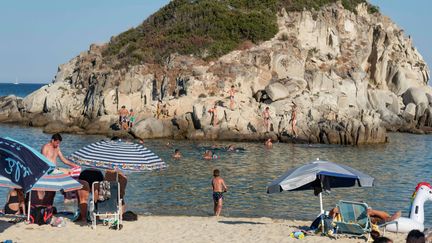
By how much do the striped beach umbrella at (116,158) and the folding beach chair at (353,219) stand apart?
4043 mm

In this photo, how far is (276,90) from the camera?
43.2m

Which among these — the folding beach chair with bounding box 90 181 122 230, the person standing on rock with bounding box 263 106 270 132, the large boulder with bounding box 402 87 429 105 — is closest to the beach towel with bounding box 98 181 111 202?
the folding beach chair with bounding box 90 181 122 230

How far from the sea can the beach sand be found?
2.53 meters

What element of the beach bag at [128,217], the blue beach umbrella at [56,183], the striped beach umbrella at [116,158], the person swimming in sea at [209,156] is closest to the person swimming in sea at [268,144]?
the person swimming in sea at [209,156]

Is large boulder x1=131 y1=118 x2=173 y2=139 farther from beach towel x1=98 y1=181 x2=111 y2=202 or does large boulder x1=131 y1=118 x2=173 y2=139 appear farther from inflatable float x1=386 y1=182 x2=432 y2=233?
inflatable float x1=386 y1=182 x2=432 y2=233

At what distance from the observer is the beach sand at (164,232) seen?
12.6 m

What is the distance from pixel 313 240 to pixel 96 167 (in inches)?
186

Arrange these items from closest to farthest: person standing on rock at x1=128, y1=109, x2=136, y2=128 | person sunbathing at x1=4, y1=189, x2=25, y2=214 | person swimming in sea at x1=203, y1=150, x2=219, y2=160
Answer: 1. person sunbathing at x1=4, y1=189, x2=25, y2=214
2. person swimming in sea at x1=203, y1=150, x2=219, y2=160
3. person standing on rock at x1=128, y1=109, x2=136, y2=128

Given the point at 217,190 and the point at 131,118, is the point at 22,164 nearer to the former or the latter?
the point at 217,190

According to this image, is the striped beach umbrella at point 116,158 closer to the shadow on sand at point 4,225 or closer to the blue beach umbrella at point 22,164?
the shadow on sand at point 4,225

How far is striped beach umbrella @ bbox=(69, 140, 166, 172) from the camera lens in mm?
13703

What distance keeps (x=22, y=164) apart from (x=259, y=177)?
1421cm

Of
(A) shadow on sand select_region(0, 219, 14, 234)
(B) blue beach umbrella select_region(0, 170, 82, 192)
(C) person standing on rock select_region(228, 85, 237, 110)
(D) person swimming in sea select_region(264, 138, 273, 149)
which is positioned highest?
(C) person standing on rock select_region(228, 85, 237, 110)

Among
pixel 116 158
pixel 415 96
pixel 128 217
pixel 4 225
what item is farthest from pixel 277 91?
pixel 4 225
